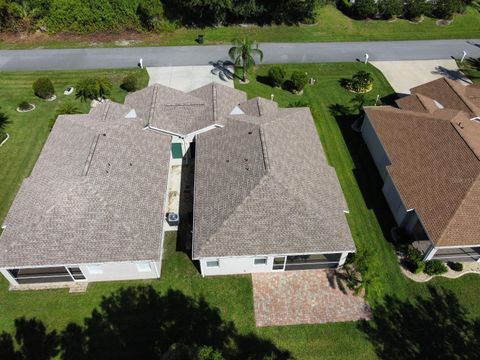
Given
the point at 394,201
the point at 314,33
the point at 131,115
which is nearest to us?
the point at 394,201

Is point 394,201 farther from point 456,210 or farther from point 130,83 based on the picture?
point 130,83

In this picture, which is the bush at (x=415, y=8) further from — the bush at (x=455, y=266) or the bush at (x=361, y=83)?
the bush at (x=455, y=266)

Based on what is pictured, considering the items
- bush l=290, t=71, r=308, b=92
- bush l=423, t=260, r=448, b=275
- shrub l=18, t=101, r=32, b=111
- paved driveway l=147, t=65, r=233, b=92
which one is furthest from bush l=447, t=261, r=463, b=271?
shrub l=18, t=101, r=32, b=111

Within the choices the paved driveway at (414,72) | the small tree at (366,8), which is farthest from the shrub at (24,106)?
the small tree at (366,8)

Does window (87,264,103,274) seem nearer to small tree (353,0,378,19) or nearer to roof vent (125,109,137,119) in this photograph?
roof vent (125,109,137,119)

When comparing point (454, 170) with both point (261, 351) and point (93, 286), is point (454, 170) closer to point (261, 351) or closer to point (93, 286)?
point (261, 351)

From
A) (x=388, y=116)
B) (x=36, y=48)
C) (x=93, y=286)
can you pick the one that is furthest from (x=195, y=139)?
(x=36, y=48)

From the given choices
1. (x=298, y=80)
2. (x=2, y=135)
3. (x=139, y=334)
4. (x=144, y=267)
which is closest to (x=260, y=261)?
(x=144, y=267)
